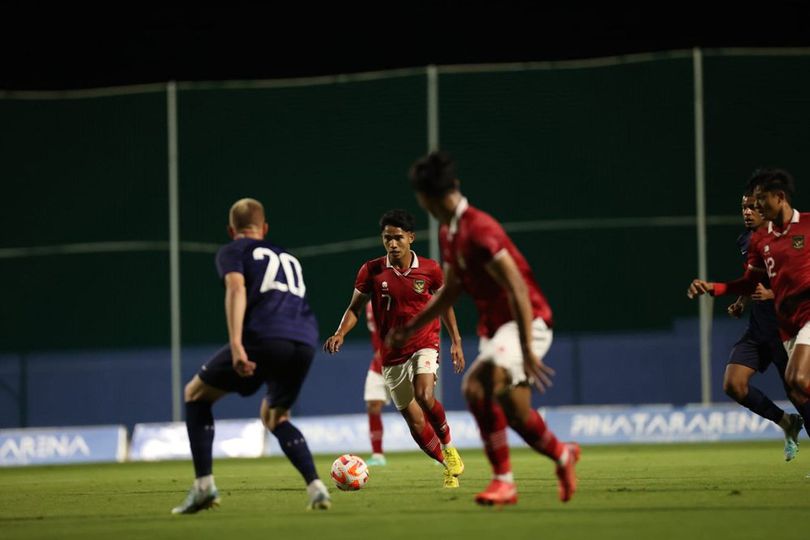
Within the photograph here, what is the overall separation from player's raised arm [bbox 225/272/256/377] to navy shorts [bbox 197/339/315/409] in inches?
4.0

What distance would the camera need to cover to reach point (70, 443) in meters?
19.6

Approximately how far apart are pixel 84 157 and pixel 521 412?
14780mm

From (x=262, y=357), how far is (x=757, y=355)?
18.2 feet

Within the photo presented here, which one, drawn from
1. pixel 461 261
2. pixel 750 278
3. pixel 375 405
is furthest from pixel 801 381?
pixel 375 405

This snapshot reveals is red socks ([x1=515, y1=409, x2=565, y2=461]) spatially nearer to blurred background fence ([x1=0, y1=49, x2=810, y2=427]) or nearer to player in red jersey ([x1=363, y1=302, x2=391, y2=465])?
player in red jersey ([x1=363, y1=302, x2=391, y2=465])

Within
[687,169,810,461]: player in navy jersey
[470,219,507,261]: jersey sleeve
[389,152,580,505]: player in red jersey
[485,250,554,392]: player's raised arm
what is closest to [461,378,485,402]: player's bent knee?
[389,152,580,505]: player in red jersey

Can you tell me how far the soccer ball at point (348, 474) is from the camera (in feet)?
36.5

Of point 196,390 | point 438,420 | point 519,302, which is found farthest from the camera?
point 438,420

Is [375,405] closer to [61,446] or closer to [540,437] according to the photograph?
[61,446]

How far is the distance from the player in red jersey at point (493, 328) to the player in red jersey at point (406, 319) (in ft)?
10.9

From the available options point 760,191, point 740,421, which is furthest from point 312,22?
point 760,191

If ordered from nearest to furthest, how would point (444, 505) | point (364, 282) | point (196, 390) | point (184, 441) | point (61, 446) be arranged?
point (196, 390), point (444, 505), point (364, 282), point (184, 441), point (61, 446)

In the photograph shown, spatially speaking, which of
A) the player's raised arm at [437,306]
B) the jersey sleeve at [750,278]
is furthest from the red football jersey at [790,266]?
the player's raised arm at [437,306]

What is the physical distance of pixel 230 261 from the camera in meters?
9.13
